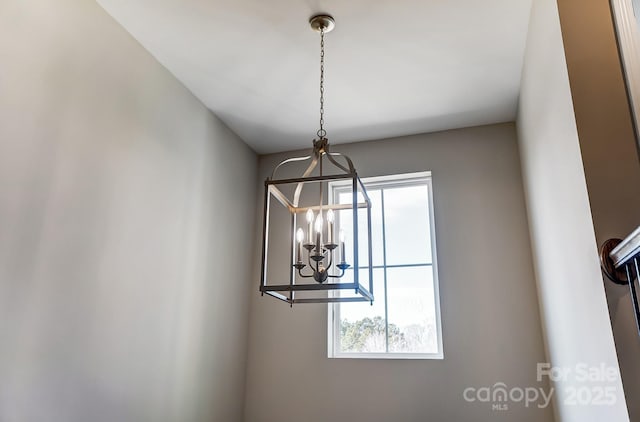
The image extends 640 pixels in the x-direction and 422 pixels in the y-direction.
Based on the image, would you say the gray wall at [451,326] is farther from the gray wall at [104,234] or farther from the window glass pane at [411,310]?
the gray wall at [104,234]

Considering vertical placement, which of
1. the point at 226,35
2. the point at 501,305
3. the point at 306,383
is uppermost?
the point at 226,35

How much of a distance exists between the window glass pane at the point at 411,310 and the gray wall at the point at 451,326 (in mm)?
115

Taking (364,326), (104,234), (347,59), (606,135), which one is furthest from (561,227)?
(104,234)

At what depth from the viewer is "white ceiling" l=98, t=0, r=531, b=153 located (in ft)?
7.49

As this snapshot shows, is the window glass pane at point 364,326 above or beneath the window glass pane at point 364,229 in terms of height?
beneath

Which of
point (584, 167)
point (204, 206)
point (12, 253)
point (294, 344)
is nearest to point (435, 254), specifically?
point (294, 344)

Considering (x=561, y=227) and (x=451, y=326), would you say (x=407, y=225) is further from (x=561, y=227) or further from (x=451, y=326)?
(x=561, y=227)

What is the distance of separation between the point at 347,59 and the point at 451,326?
1758 millimetres

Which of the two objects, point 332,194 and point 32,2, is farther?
point 332,194

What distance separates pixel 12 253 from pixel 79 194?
15.7 inches

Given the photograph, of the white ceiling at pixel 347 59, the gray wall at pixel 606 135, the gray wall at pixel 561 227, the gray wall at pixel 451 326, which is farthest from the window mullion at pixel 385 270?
the gray wall at pixel 606 135

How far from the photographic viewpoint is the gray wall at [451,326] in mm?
2941

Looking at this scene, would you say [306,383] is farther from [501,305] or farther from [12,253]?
[12,253]

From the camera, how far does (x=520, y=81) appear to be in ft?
9.32
